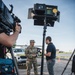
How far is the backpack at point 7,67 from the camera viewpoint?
3.86 metres

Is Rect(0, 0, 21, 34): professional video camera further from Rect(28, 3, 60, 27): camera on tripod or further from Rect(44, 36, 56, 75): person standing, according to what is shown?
Rect(44, 36, 56, 75): person standing

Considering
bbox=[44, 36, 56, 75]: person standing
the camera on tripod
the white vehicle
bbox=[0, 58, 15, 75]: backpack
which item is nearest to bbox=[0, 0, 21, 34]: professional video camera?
bbox=[0, 58, 15, 75]: backpack

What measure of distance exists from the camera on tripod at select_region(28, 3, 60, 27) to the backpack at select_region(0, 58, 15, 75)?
2.24m

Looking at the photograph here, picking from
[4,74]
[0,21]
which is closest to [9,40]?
[0,21]

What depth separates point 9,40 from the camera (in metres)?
2.99

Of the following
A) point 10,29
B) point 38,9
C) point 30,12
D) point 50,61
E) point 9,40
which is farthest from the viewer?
point 50,61

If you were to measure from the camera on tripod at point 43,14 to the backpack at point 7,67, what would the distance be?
88.2 inches

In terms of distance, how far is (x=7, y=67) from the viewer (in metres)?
4.07

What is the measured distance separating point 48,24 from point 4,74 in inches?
116

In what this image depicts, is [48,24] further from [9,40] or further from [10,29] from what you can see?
[9,40]

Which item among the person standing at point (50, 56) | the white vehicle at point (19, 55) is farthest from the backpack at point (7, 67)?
the white vehicle at point (19, 55)

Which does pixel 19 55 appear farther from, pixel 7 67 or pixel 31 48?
pixel 7 67

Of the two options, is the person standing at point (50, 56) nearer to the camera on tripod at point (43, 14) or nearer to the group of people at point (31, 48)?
the group of people at point (31, 48)

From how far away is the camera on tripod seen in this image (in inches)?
237
